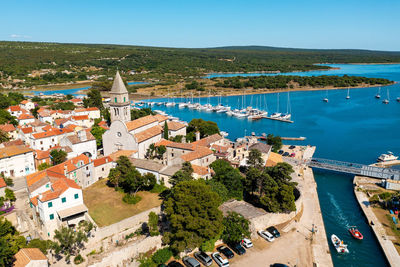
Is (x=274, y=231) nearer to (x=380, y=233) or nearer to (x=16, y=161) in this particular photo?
(x=380, y=233)

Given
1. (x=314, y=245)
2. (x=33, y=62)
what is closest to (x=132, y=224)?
(x=314, y=245)

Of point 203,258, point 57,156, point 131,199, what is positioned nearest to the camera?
point 203,258

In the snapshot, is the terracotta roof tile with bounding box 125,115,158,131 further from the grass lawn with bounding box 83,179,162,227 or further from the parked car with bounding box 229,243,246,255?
the parked car with bounding box 229,243,246,255

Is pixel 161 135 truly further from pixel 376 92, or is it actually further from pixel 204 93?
pixel 376 92

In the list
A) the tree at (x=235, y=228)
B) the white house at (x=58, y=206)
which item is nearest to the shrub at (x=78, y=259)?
the white house at (x=58, y=206)

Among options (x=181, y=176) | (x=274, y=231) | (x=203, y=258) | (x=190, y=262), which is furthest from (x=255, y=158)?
(x=190, y=262)

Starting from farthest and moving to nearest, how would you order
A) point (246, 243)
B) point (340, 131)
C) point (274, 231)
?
point (340, 131)
point (274, 231)
point (246, 243)

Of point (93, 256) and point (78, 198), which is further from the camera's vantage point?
point (78, 198)
